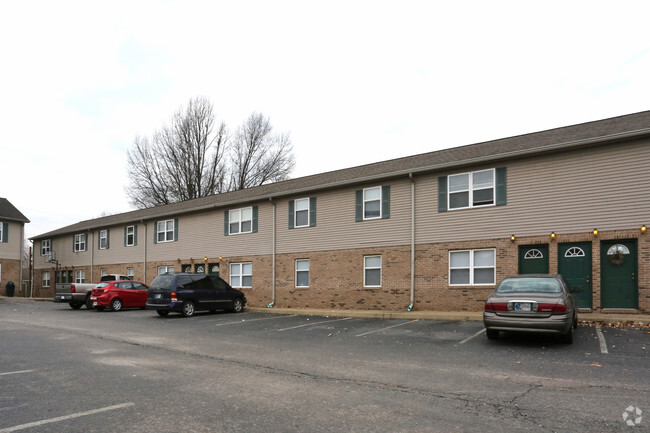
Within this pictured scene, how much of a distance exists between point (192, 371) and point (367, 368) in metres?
2.88

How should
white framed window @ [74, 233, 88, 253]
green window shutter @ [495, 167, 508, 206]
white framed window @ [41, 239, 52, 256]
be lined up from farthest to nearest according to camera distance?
1. white framed window @ [41, 239, 52, 256]
2. white framed window @ [74, 233, 88, 253]
3. green window shutter @ [495, 167, 508, 206]

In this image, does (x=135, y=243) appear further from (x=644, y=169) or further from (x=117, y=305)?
(x=644, y=169)

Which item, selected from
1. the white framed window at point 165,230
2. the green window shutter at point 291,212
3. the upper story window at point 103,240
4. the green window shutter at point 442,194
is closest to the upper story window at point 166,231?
the white framed window at point 165,230

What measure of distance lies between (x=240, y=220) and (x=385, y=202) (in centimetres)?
888

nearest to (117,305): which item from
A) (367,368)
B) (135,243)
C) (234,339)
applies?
(135,243)

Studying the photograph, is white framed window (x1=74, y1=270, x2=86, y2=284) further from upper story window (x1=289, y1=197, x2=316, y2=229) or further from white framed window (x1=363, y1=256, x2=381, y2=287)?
white framed window (x1=363, y1=256, x2=381, y2=287)

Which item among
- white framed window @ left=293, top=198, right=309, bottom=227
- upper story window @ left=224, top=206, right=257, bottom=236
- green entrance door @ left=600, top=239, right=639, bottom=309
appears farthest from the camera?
upper story window @ left=224, top=206, right=257, bottom=236

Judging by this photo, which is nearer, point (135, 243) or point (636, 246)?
point (636, 246)

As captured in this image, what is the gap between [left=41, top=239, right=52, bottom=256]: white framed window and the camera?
41.3 metres

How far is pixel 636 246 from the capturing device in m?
14.0

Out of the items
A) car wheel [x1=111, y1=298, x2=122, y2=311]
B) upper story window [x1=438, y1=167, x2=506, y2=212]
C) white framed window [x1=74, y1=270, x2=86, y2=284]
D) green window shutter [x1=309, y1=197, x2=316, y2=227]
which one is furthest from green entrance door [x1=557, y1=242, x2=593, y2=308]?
white framed window [x1=74, y1=270, x2=86, y2=284]

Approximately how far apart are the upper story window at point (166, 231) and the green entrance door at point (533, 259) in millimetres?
19678

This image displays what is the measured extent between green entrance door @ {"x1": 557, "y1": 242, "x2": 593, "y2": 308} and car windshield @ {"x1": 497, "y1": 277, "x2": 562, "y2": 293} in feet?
14.2

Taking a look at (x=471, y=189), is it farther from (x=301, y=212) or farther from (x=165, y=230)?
(x=165, y=230)
